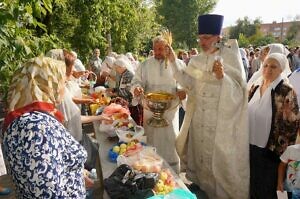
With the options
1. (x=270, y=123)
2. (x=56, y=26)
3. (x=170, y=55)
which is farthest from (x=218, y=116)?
(x=56, y=26)

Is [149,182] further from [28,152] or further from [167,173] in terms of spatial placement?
[28,152]

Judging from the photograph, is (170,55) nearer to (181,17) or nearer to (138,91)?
(138,91)

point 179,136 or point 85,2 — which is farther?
point 85,2

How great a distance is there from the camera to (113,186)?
2547mm

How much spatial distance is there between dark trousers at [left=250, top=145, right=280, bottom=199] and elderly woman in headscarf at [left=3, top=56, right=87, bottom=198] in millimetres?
2396

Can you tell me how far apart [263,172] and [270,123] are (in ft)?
2.00

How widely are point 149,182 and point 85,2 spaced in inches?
346

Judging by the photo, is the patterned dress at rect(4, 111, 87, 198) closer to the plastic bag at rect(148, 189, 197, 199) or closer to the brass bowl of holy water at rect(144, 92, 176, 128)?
the plastic bag at rect(148, 189, 197, 199)

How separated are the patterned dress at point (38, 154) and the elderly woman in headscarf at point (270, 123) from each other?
2433mm

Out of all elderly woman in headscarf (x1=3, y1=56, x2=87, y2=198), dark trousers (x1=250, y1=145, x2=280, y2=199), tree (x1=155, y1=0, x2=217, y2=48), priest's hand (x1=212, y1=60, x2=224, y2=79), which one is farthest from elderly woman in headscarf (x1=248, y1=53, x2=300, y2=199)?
tree (x1=155, y1=0, x2=217, y2=48)

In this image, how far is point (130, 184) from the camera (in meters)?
2.50

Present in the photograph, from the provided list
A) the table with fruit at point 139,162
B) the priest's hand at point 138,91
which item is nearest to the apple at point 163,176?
the table with fruit at point 139,162

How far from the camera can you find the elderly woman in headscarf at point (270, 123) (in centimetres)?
340

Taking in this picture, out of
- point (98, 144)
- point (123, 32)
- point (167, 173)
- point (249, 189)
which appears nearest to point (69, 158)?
point (167, 173)
